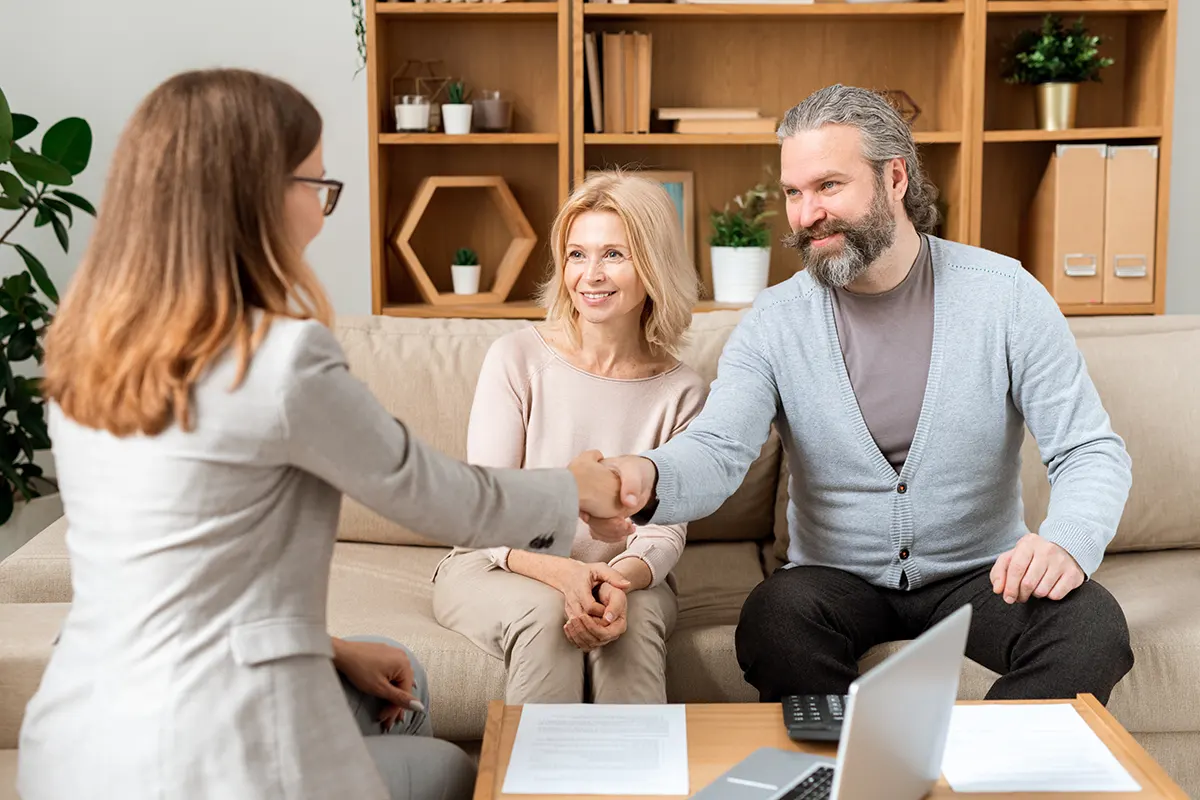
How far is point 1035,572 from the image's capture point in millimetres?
1693

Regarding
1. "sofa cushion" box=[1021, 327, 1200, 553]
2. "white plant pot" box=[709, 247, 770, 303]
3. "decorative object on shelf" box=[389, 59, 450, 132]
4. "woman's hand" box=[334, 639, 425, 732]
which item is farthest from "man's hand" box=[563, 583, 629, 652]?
"decorative object on shelf" box=[389, 59, 450, 132]

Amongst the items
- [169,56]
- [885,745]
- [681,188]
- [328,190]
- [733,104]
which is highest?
[169,56]

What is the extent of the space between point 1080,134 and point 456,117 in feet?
4.92

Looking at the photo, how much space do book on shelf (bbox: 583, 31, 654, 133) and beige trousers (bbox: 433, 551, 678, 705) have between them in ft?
4.77

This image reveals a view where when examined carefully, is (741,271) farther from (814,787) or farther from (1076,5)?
(814,787)

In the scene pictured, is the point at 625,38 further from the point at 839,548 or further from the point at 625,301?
the point at 839,548

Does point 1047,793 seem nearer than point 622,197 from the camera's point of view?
Yes

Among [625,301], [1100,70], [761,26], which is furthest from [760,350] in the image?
[1100,70]

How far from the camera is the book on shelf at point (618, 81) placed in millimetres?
2996

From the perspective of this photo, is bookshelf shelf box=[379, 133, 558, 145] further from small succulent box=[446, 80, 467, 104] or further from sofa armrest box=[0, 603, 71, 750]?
sofa armrest box=[0, 603, 71, 750]

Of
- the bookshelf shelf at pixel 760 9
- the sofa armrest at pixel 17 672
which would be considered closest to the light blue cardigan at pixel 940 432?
the sofa armrest at pixel 17 672

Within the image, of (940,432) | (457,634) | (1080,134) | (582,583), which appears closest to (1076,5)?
(1080,134)

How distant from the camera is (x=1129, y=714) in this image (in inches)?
74.5

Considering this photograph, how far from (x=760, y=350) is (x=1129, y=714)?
0.79 metres
